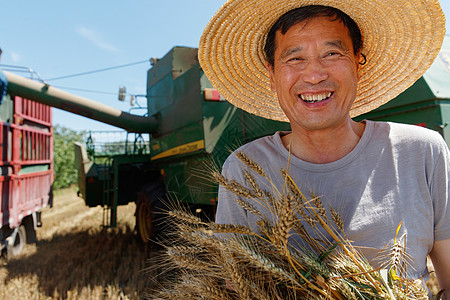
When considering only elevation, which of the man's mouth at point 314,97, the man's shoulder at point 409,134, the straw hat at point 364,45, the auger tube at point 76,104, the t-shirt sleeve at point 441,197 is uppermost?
the auger tube at point 76,104

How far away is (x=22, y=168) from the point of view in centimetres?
565

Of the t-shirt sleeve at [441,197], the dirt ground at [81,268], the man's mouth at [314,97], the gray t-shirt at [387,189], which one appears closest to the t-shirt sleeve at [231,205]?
the gray t-shirt at [387,189]

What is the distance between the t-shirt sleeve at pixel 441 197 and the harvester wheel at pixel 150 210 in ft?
12.9

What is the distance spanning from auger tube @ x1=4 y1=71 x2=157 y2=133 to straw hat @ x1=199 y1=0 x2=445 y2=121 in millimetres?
3826

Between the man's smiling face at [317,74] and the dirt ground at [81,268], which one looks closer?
the man's smiling face at [317,74]

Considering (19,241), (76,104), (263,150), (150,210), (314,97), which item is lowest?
(19,241)

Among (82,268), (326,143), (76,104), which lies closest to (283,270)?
(326,143)

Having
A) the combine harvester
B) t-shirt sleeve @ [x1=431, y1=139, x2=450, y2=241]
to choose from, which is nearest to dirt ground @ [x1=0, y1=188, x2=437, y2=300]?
the combine harvester

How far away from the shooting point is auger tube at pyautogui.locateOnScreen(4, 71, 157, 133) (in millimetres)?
4805

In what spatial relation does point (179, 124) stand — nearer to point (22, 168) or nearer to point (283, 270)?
point (22, 168)

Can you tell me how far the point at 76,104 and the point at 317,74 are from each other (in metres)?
4.73

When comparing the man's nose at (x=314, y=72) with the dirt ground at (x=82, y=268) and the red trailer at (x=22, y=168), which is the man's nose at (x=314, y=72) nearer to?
the dirt ground at (x=82, y=268)

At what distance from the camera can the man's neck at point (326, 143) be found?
1.26 metres

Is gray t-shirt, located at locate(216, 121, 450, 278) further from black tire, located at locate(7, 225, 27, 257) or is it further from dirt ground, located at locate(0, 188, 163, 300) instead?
black tire, located at locate(7, 225, 27, 257)
